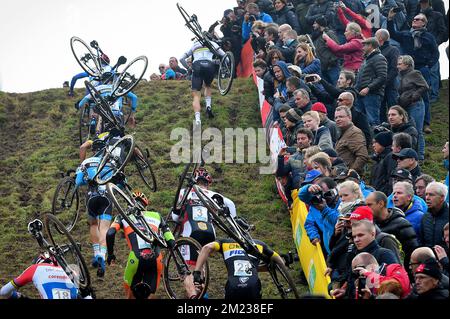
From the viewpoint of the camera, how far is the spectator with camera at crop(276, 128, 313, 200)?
1516cm

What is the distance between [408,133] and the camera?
15.0m

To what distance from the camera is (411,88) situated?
17203 mm

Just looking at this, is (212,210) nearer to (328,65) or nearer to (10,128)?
(328,65)

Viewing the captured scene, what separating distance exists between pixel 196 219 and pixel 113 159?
255cm

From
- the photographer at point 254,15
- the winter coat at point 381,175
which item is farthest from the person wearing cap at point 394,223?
the photographer at point 254,15

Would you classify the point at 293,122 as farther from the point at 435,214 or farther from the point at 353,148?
the point at 435,214

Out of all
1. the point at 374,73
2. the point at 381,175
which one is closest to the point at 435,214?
the point at 381,175

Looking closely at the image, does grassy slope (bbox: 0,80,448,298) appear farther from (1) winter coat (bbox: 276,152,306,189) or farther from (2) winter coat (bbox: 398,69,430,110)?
(2) winter coat (bbox: 398,69,430,110)

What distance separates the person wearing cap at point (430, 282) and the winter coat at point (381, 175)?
483cm

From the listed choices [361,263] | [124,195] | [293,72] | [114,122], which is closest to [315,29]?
[293,72]

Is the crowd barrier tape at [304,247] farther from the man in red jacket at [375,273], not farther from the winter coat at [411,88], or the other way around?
the winter coat at [411,88]

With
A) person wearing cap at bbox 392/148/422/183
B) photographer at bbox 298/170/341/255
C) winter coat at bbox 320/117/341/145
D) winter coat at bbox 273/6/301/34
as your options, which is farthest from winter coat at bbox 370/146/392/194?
winter coat at bbox 273/6/301/34

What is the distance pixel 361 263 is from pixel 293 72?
7659mm
